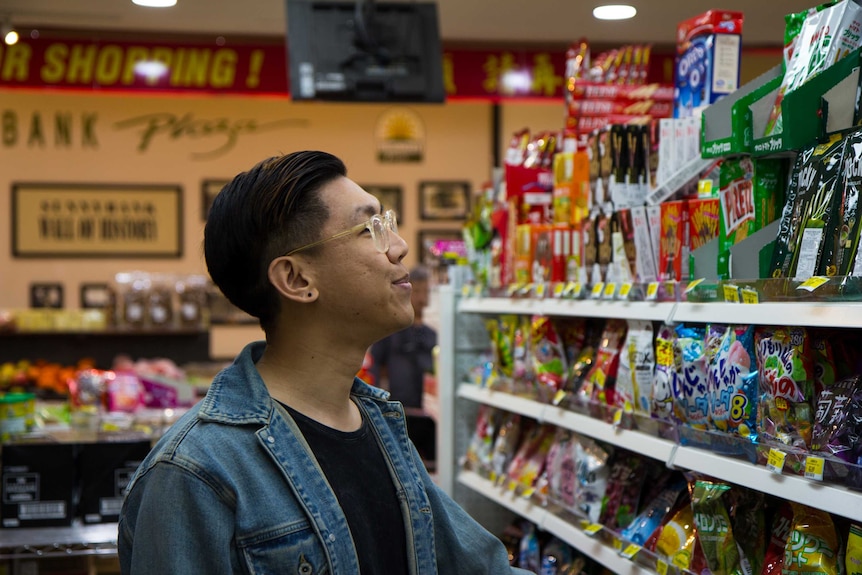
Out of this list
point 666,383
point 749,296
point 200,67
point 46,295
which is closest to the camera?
point 749,296

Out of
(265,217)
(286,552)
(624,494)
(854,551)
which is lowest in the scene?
(624,494)

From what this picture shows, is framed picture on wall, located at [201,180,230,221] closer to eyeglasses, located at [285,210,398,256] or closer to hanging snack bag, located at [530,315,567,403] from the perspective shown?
hanging snack bag, located at [530,315,567,403]

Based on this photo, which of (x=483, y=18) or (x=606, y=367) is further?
(x=483, y=18)

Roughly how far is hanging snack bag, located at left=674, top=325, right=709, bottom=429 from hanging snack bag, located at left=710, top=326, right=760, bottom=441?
3.1 inches

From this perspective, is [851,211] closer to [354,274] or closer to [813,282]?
[813,282]

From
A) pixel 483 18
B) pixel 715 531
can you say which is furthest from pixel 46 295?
pixel 715 531

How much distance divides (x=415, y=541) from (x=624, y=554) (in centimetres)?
117

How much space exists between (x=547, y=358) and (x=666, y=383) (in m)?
0.87

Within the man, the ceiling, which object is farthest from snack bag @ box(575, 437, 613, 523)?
the ceiling

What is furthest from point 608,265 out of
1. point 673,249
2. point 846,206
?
point 846,206

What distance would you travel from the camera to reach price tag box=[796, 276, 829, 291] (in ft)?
6.23

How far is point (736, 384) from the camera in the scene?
2217 millimetres

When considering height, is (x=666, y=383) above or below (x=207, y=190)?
below

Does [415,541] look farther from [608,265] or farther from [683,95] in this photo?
[683,95]
